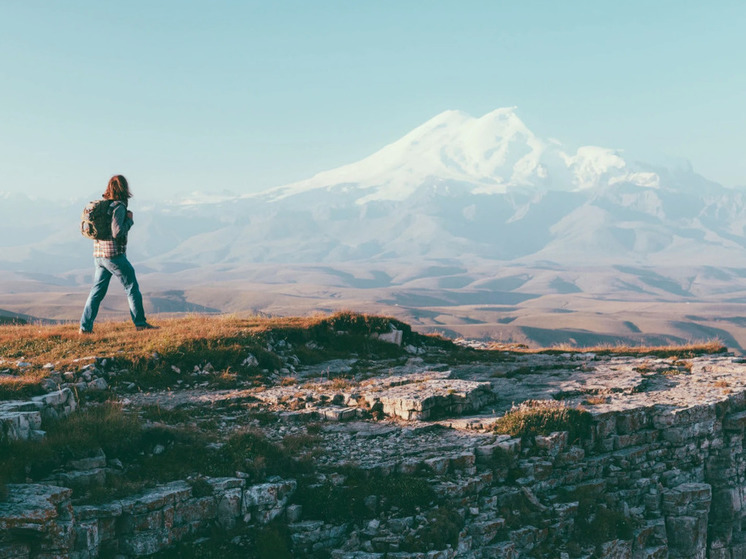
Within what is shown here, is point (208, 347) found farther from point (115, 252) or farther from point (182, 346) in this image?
point (115, 252)

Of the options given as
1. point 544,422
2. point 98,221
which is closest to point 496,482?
point 544,422

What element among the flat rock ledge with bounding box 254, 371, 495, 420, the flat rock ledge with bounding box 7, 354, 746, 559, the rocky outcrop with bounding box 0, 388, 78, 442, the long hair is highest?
the long hair

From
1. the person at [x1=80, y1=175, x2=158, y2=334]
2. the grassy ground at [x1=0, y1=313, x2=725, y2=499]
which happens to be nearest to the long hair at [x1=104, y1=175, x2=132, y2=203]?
the person at [x1=80, y1=175, x2=158, y2=334]

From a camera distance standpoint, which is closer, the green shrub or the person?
the green shrub

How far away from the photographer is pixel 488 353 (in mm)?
23500

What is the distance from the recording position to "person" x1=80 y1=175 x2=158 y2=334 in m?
17.9

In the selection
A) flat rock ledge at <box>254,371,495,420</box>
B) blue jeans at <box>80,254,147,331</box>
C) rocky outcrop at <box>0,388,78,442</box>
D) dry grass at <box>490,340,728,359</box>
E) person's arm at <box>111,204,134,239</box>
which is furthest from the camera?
dry grass at <box>490,340,728,359</box>

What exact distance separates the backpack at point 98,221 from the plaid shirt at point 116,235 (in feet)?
0.58

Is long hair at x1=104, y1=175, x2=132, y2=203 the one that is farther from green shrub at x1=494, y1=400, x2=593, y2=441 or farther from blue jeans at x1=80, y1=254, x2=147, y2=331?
green shrub at x1=494, y1=400, x2=593, y2=441

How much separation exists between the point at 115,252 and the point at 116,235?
622 mm

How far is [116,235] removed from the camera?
703 inches

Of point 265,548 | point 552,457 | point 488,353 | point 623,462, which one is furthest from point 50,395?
point 488,353

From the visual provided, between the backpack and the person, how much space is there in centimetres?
14

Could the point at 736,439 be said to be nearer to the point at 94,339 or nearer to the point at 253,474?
the point at 253,474
